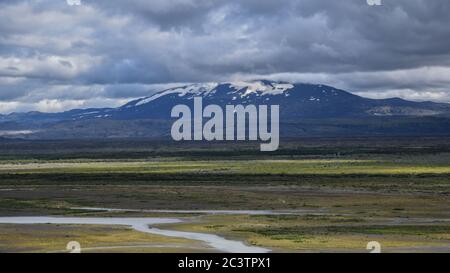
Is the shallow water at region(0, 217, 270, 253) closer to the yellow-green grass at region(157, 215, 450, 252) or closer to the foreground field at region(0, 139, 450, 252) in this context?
the foreground field at region(0, 139, 450, 252)

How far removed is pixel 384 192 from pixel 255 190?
16.1 m

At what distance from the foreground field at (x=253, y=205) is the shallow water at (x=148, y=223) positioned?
1.27 metres

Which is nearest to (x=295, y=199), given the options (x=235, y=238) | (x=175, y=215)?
(x=175, y=215)

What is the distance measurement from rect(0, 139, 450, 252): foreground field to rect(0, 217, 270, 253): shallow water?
4.16 feet

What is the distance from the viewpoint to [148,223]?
64250mm

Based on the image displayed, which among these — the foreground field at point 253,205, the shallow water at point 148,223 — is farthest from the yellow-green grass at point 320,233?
the shallow water at point 148,223

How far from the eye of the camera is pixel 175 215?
7131cm

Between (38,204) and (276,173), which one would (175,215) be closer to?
(38,204)

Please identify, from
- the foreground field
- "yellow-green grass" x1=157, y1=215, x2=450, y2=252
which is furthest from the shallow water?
"yellow-green grass" x1=157, y1=215, x2=450, y2=252

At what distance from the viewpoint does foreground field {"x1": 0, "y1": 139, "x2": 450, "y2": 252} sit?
5056 centimetres

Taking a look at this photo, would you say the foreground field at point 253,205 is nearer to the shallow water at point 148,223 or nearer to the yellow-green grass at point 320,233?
the yellow-green grass at point 320,233

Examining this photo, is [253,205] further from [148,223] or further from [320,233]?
[320,233]

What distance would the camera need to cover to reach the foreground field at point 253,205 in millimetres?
Result: 50562
